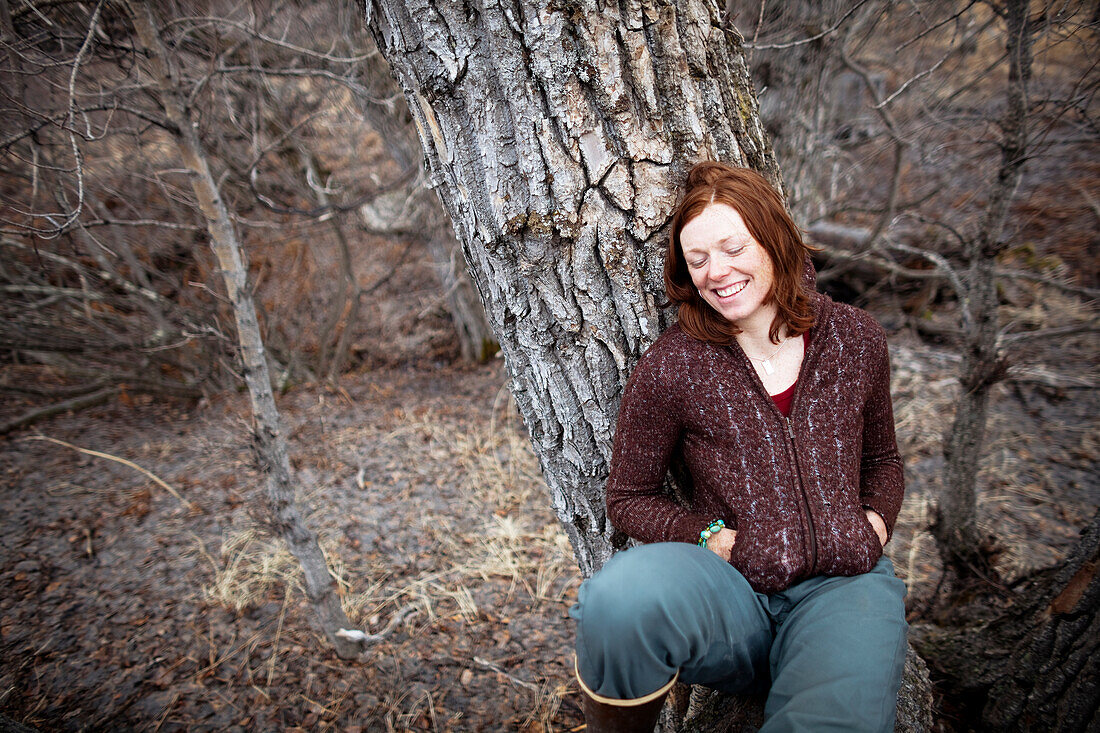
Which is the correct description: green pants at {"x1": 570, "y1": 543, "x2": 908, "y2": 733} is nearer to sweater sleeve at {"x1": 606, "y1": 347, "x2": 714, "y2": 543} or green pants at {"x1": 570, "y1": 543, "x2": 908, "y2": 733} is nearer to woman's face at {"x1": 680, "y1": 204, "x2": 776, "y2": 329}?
sweater sleeve at {"x1": 606, "y1": 347, "x2": 714, "y2": 543}

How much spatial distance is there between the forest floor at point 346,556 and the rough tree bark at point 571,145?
1.58m

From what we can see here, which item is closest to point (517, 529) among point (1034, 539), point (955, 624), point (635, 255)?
point (955, 624)

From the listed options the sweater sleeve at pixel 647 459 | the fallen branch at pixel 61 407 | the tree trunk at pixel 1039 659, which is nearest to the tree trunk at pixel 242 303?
the sweater sleeve at pixel 647 459

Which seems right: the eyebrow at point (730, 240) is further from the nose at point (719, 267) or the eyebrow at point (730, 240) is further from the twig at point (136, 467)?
the twig at point (136, 467)

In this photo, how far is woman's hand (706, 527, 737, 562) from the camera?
1.46 meters

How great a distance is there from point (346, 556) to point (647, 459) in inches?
93.8

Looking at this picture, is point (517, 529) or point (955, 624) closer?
point (955, 624)

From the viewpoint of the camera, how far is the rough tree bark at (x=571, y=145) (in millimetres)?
1307

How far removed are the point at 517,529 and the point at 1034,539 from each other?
291cm

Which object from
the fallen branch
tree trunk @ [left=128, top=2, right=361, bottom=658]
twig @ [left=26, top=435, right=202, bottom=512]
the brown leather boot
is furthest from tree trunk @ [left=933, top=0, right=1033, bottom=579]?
the fallen branch

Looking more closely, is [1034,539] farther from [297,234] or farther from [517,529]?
[297,234]

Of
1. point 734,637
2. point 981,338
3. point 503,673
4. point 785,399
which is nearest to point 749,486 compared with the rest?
point 785,399

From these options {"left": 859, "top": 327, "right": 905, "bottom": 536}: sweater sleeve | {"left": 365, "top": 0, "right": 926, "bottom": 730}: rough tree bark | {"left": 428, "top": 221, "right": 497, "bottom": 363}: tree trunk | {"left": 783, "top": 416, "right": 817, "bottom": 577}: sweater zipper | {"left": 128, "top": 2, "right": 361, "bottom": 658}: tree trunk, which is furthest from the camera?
{"left": 428, "top": 221, "right": 497, "bottom": 363}: tree trunk

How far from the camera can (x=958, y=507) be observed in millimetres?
2660
